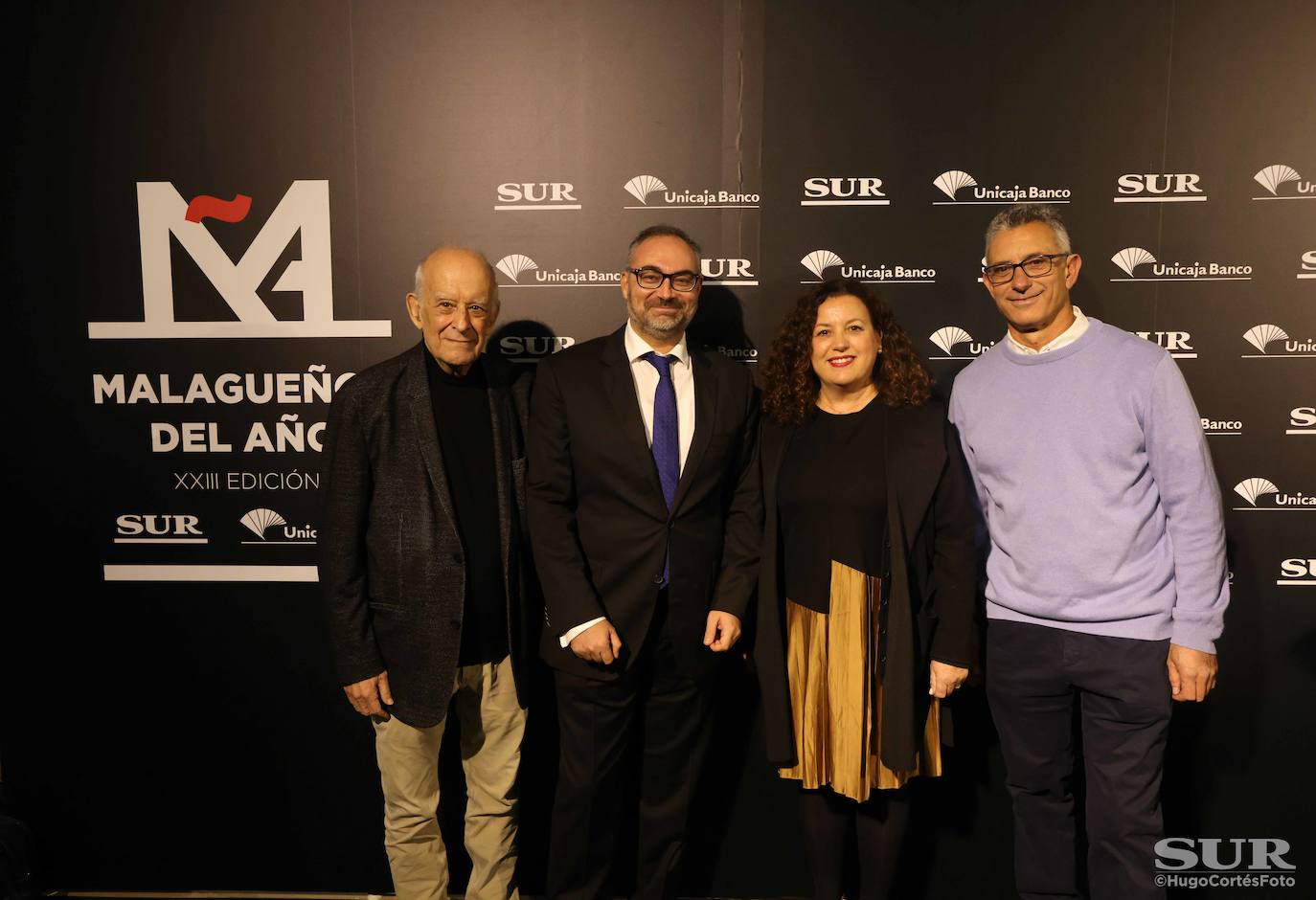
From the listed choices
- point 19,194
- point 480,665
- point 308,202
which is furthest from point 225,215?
point 480,665

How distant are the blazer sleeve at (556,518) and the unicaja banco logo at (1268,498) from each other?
6.73ft

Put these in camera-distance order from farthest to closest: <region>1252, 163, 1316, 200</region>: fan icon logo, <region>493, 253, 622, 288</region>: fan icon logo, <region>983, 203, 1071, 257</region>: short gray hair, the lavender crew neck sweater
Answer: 1. <region>493, 253, 622, 288</region>: fan icon logo
2. <region>1252, 163, 1316, 200</region>: fan icon logo
3. <region>983, 203, 1071, 257</region>: short gray hair
4. the lavender crew neck sweater

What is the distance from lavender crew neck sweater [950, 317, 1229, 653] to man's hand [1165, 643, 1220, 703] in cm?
2

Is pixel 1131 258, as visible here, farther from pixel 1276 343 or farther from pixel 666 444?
pixel 666 444

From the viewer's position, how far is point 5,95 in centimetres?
254

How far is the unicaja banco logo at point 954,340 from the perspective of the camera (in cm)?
257

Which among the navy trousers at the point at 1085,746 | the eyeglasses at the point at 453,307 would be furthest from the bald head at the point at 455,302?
the navy trousers at the point at 1085,746

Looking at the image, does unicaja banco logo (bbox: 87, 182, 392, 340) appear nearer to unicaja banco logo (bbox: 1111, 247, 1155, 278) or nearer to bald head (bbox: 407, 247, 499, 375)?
bald head (bbox: 407, 247, 499, 375)

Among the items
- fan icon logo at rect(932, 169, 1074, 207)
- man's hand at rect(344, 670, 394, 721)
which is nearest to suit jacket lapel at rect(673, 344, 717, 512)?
man's hand at rect(344, 670, 394, 721)

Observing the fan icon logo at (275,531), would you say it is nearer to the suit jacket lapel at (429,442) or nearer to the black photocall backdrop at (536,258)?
the black photocall backdrop at (536,258)

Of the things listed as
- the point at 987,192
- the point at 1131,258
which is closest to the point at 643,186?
the point at 987,192

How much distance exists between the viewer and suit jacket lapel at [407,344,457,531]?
6.75 feet

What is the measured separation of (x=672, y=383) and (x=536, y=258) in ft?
2.39

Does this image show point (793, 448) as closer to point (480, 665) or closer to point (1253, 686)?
point (480, 665)
